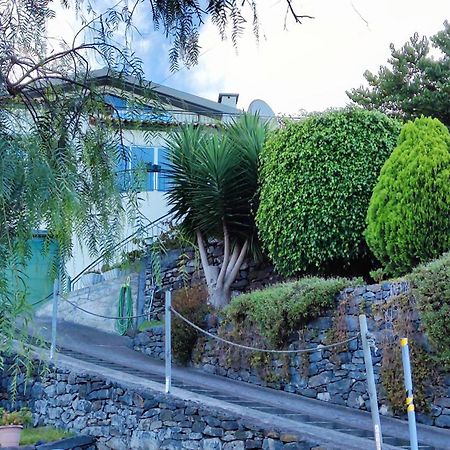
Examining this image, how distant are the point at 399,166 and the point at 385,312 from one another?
2.37m

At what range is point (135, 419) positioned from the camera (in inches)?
321

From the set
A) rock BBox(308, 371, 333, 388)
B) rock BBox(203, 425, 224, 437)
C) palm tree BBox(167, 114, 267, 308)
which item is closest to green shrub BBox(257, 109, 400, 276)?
palm tree BBox(167, 114, 267, 308)

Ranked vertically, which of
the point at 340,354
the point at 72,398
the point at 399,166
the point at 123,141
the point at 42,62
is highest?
the point at 399,166

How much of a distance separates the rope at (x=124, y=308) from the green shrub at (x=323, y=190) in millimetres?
4180

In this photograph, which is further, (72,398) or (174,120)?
(72,398)

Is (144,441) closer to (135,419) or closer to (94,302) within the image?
(135,419)

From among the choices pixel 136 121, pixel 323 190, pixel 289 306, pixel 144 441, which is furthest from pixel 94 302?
pixel 136 121

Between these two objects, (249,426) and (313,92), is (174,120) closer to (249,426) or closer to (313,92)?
(313,92)

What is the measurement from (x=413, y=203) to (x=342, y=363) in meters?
2.32

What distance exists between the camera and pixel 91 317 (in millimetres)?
14844

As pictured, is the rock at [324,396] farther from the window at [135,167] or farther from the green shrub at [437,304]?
the window at [135,167]

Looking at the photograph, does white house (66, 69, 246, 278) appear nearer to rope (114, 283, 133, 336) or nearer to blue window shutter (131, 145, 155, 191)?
blue window shutter (131, 145, 155, 191)

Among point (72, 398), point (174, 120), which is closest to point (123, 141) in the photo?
point (174, 120)

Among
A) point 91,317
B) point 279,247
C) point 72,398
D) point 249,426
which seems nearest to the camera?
point 249,426
